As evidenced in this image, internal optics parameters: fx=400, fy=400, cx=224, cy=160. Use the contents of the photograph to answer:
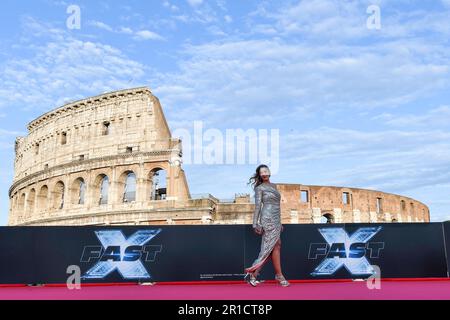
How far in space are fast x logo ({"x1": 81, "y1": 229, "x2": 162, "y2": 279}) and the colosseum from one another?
842 inches

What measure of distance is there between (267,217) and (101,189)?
30750 millimetres

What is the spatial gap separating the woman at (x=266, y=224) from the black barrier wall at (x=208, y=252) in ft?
4.55

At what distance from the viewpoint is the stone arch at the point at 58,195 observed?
3669 cm

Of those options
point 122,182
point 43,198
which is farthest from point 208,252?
point 43,198

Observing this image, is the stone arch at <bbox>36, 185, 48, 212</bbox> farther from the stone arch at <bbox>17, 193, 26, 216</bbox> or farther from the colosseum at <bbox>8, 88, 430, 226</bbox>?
the stone arch at <bbox>17, 193, 26, 216</bbox>

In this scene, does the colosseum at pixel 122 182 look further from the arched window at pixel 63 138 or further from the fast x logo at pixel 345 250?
the fast x logo at pixel 345 250

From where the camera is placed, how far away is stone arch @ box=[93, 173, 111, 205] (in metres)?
34.0

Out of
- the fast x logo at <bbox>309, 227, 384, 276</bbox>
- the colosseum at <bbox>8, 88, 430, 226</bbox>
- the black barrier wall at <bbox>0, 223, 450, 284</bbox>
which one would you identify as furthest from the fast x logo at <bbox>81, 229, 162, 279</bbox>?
the colosseum at <bbox>8, 88, 430, 226</bbox>

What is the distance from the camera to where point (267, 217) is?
6852 millimetres

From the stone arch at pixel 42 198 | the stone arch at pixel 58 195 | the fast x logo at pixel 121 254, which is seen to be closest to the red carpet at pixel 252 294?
the fast x logo at pixel 121 254

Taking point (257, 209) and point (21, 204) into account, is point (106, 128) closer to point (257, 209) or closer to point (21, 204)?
point (21, 204)
